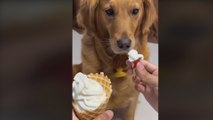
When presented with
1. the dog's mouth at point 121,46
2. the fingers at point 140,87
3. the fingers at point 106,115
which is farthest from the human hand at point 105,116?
the dog's mouth at point 121,46

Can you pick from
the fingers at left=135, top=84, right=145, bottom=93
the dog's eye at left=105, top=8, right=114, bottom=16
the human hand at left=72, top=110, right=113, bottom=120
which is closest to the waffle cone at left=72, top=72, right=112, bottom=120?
the human hand at left=72, top=110, right=113, bottom=120

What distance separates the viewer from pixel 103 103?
4.88 feet

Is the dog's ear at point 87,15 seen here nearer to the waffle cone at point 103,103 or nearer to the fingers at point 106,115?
the waffle cone at point 103,103

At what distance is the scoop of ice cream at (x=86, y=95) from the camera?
4.85 feet

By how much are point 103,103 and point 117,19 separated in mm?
362

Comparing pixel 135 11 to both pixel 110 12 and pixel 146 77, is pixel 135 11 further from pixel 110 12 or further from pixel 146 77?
pixel 146 77

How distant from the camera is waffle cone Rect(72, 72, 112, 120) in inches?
58.6
